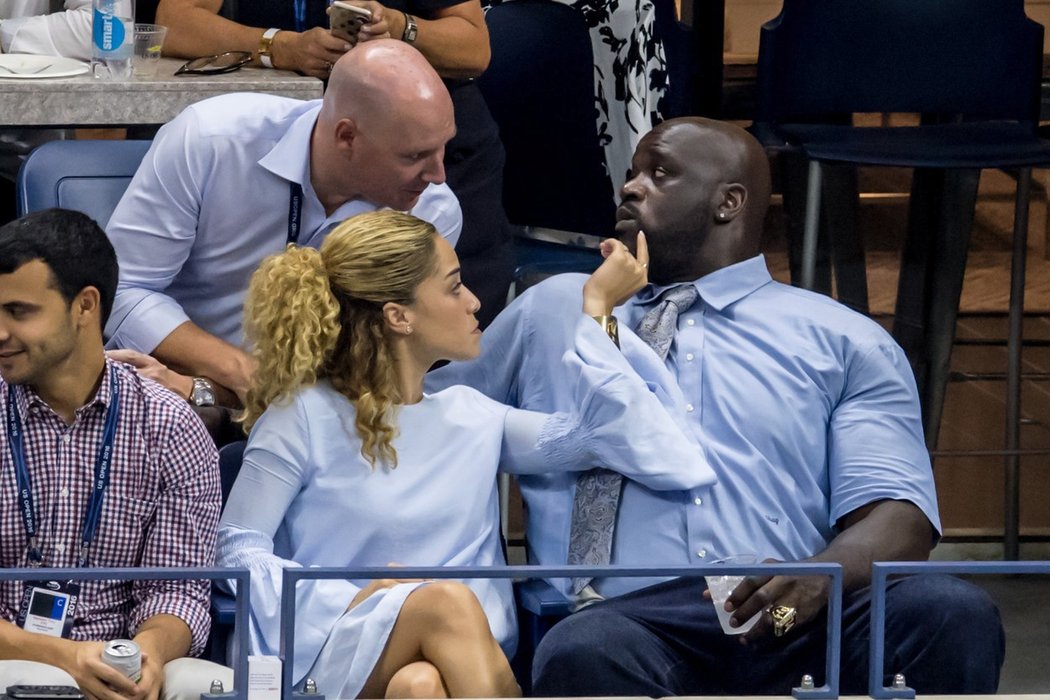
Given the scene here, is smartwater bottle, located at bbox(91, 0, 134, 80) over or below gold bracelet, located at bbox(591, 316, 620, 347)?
over

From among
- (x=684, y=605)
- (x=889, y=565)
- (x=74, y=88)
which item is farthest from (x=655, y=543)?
(x=74, y=88)

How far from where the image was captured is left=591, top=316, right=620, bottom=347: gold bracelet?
8.96ft

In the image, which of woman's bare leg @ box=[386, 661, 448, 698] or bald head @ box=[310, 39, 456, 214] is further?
bald head @ box=[310, 39, 456, 214]

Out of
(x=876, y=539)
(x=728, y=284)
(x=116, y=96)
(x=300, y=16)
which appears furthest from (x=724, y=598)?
(x=300, y=16)

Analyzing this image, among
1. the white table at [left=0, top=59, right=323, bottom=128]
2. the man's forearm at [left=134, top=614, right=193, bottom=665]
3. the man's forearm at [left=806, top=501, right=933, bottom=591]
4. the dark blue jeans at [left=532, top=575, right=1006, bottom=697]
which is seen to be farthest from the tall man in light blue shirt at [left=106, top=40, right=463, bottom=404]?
the man's forearm at [left=806, top=501, right=933, bottom=591]

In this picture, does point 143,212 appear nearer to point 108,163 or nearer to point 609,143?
point 108,163

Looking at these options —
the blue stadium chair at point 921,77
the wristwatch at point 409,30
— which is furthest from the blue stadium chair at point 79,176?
the blue stadium chair at point 921,77

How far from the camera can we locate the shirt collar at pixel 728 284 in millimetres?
2893

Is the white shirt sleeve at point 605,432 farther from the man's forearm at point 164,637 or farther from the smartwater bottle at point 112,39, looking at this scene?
the smartwater bottle at point 112,39

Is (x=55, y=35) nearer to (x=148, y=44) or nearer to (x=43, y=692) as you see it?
(x=148, y=44)

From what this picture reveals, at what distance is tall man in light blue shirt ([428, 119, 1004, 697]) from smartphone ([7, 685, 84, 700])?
0.63 meters

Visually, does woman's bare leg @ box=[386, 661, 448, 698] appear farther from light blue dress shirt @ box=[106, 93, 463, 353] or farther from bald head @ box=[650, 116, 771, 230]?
bald head @ box=[650, 116, 771, 230]

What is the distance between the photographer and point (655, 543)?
2721 mm

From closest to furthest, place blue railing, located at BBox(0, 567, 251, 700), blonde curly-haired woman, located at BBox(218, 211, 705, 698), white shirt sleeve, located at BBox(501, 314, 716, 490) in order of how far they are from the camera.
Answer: blue railing, located at BBox(0, 567, 251, 700)
blonde curly-haired woman, located at BBox(218, 211, 705, 698)
white shirt sleeve, located at BBox(501, 314, 716, 490)
